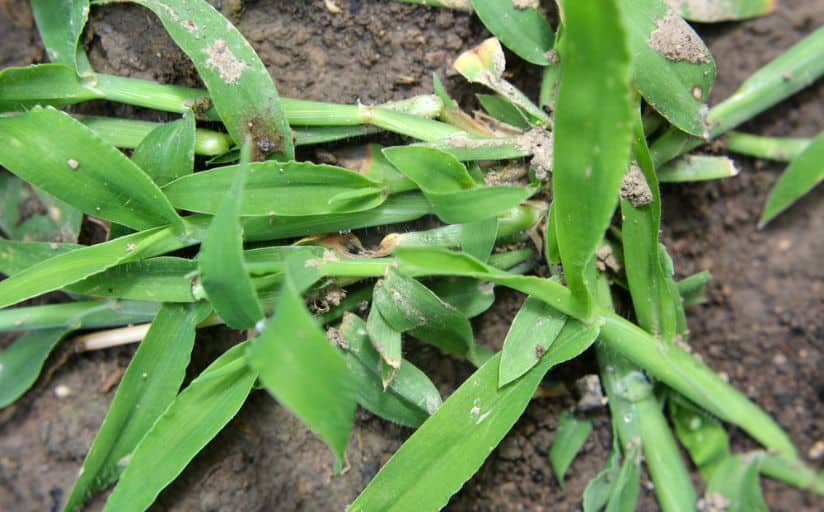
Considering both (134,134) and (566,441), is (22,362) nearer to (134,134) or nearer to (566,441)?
(134,134)

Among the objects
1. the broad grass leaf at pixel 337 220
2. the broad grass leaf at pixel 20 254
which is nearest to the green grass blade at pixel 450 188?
the broad grass leaf at pixel 337 220

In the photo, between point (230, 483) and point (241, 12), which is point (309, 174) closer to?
point (241, 12)

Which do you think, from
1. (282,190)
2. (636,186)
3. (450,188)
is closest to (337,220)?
(282,190)

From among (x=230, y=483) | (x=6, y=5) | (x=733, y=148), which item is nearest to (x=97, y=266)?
(x=230, y=483)

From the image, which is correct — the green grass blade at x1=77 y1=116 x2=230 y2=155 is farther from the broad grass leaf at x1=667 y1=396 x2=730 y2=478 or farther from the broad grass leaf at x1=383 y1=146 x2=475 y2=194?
the broad grass leaf at x1=667 y1=396 x2=730 y2=478

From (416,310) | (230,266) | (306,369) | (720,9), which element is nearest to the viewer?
(306,369)

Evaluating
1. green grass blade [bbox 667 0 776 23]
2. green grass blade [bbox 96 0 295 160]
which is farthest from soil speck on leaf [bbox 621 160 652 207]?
green grass blade [bbox 96 0 295 160]

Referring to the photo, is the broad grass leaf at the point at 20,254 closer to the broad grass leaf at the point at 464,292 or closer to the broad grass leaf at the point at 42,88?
the broad grass leaf at the point at 42,88
